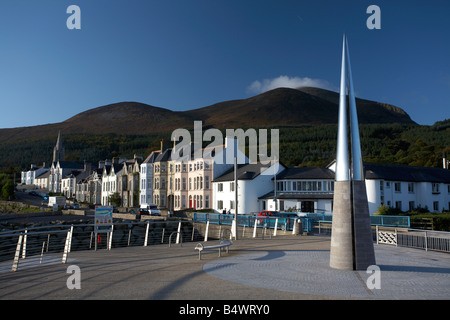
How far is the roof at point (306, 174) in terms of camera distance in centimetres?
4869

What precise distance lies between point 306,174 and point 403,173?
13095 millimetres

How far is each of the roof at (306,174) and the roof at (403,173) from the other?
201 inches

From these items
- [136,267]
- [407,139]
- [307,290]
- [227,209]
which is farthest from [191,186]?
[407,139]

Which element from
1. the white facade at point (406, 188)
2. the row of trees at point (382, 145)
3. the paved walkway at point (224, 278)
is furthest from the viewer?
the row of trees at point (382, 145)

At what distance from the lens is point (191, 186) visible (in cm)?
5884

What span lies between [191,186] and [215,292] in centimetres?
5065

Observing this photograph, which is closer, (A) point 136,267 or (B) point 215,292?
(B) point 215,292

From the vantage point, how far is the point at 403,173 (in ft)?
160

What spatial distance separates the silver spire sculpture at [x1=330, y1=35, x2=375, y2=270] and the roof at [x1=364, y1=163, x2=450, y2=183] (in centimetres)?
3486

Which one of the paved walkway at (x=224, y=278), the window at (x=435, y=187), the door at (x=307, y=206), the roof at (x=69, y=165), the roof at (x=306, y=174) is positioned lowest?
the paved walkway at (x=224, y=278)

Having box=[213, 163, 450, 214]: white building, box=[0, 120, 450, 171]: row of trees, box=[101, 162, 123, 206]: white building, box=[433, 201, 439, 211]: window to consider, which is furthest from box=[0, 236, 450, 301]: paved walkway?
box=[0, 120, 450, 171]: row of trees

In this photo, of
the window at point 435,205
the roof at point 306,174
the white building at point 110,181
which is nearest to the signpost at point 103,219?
the roof at point 306,174

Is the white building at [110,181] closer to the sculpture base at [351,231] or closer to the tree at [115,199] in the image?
the tree at [115,199]
